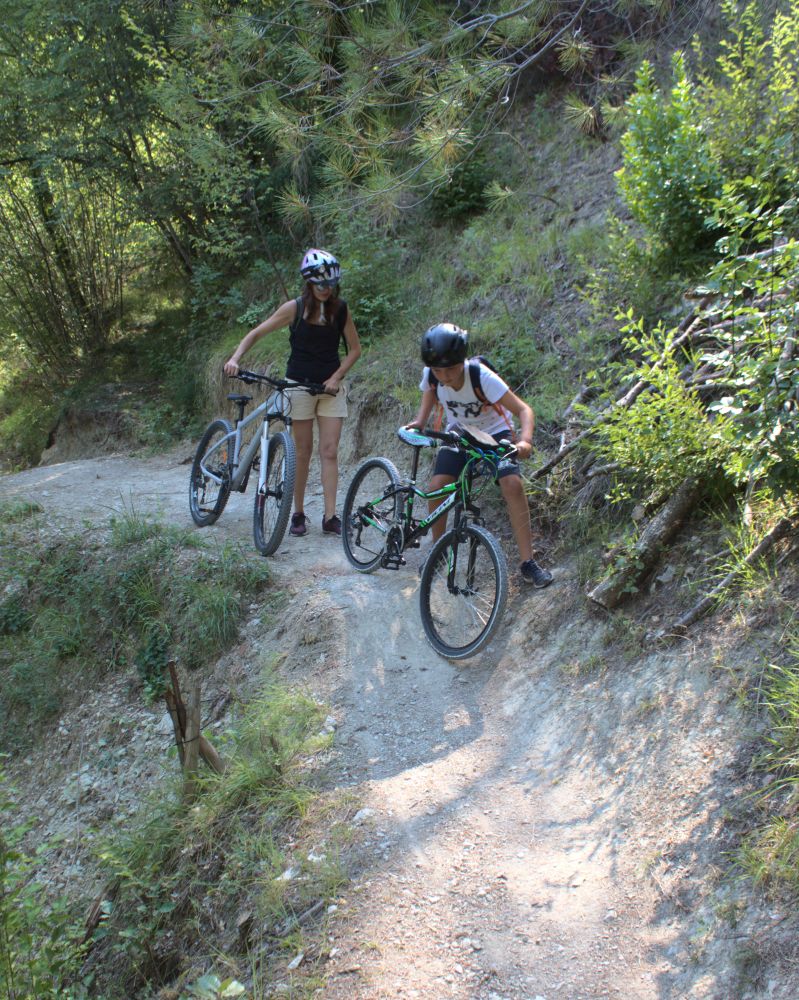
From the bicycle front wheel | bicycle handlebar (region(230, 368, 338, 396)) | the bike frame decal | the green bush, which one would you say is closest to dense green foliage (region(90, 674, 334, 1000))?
the green bush

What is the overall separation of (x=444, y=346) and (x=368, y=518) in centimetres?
164

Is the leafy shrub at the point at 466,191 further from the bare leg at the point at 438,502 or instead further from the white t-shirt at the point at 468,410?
the bare leg at the point at 438,502

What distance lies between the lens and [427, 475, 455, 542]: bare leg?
200 inches

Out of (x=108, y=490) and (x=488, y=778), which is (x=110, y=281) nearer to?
(x=108, y=490)

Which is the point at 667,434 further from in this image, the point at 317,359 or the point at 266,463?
the point at 266,463

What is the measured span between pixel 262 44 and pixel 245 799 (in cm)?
583

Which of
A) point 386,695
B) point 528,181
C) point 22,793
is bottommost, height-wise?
point 22,793

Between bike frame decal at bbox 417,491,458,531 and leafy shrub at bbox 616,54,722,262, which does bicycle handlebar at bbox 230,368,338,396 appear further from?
leafy shrub at bbox 616,54,722,262

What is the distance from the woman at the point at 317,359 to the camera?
6.02 meters

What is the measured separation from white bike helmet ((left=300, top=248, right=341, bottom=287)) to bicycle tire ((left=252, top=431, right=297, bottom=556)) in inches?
46.5

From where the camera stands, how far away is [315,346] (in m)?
6.17

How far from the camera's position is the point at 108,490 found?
356 inches

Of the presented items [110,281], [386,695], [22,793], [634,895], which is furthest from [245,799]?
[110,281]

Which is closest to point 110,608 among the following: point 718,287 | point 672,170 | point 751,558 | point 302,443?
point 302,443
